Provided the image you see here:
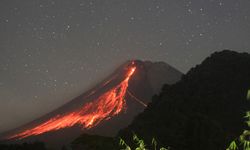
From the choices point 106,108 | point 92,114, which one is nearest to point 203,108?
point 106,108

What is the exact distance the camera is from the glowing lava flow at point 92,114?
122 metres

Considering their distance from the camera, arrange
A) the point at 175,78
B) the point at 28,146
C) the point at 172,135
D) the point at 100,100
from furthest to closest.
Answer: the point at 175,78
the point at 100,100
the point at 172,135
the point at 28,146

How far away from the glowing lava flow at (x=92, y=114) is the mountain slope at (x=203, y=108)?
5728cm

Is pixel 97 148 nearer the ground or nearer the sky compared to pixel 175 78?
nearer the sky

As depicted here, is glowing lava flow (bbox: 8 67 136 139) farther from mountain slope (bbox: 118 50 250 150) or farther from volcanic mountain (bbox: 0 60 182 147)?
mountain slope (bbox: 118 50 250 150)

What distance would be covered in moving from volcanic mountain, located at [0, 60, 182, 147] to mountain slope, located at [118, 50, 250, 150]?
49.6 m

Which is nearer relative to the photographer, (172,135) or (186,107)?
(172,135)

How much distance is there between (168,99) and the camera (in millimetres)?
56562

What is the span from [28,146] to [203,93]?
98.0ft

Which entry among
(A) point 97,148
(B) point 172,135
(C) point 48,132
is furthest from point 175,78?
(A) point 97,148

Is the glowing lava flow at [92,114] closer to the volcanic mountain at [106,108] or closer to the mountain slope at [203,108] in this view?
the volcanic mountain at [106,108]

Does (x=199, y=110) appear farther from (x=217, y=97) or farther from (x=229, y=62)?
(x=229, y=62)

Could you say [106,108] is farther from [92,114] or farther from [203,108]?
[203,108]

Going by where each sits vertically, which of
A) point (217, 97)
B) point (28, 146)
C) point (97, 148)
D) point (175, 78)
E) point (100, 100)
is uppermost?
point (97, 148)
